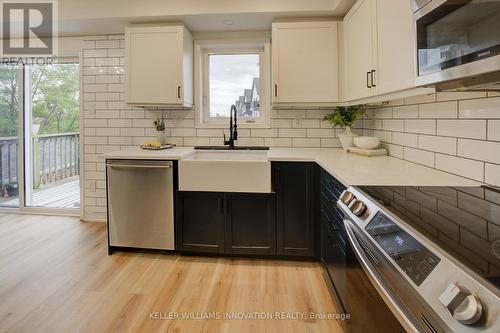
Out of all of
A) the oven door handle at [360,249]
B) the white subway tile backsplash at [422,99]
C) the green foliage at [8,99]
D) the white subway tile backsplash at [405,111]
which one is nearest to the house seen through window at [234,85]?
the white subway tile backsplash at [405,111]

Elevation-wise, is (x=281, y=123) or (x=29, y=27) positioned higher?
(x=29, y=27)

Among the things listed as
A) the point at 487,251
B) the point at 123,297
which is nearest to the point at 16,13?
the point at 123,297

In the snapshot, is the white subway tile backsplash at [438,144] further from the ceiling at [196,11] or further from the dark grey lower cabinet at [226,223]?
the ceiling at [196,11]

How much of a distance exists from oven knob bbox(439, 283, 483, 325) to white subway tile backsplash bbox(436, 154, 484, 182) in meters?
1.11

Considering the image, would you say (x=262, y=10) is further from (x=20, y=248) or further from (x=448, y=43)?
(x=20, y=248)

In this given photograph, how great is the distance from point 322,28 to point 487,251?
8.15 ft

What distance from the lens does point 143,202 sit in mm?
2562

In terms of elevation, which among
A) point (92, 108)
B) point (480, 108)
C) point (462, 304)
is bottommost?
point (462, 304)

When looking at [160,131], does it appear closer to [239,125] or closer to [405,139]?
[239,125]

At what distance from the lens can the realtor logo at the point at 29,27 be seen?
2.93m

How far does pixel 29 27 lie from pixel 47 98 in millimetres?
859

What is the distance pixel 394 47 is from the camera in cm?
164

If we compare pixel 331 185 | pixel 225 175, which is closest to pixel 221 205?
pixel 225 175

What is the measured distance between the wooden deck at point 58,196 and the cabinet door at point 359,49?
338 cm
